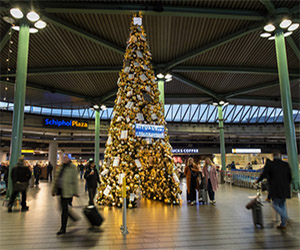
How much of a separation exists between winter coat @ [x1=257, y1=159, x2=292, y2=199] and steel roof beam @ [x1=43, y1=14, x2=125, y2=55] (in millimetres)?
9261

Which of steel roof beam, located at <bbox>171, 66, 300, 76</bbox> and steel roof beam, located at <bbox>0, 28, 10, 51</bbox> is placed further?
steel roof beam, located at <bbox>171, 66, 300, 76</bbox>

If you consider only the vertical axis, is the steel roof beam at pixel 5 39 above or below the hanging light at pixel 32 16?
above

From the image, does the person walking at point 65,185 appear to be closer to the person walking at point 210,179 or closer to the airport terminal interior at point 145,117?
the airport terminal interior at point 145,117

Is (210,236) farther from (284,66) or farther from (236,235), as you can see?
(284,66)

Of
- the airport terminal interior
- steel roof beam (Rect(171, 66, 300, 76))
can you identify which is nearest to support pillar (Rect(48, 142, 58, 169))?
the airport terminal interior

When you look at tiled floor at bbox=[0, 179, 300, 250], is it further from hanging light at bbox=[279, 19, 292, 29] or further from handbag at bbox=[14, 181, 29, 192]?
hanging light at bbox=[279, 19, 292, 29]

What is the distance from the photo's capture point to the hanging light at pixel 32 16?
8.80 m

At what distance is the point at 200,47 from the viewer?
12.4m

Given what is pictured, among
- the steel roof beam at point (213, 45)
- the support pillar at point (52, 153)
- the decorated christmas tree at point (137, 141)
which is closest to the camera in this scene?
the decorated christmas tree at point (137, 141)

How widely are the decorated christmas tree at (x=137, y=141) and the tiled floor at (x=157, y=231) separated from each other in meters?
0.97

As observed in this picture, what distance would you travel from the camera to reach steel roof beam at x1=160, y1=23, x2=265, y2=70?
1061cm

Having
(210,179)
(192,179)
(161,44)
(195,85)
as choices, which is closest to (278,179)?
(210,179)

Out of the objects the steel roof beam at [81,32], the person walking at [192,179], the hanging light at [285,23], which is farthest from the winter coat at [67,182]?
the hanging light at [285,23]

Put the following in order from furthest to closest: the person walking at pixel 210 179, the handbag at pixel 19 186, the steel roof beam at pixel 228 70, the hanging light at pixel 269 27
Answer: the steel roof beam at pixel 228 70, the hanging light at pixel 269 27, the person walking at pixel 210 179, the handbag at pixel 19 186
